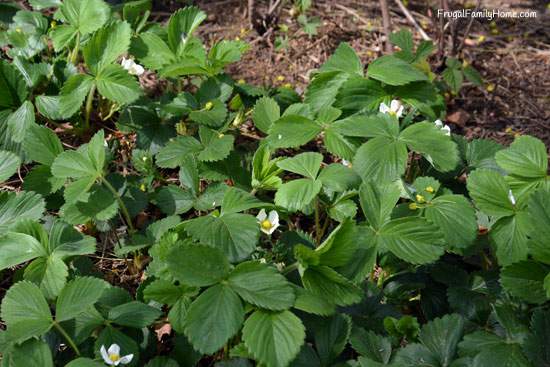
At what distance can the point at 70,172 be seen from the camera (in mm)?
2029

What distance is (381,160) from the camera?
6.77ft

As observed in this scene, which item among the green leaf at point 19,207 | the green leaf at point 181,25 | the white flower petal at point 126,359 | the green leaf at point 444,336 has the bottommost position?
the green leaf at point 444,336

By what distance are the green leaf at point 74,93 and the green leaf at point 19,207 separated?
1.29 feet

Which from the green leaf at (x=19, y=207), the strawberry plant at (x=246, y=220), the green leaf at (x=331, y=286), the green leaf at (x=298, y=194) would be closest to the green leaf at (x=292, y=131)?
the strawberry plant at (x=246, y=220)

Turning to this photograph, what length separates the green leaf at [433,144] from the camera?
81.4 inches

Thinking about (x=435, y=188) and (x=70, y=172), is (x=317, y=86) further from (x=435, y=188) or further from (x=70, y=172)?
(x=70, y=172)

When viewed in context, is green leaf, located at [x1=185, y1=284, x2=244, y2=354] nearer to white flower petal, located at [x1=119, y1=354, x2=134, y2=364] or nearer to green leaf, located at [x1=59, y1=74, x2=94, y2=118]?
white flower petal, located at [x1=119, y1=354, x2=134, y2=364]

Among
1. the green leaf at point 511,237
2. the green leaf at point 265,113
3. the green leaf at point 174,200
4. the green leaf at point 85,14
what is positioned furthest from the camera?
the green leaf at point 85,14

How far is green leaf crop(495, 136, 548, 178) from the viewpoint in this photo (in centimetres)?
200

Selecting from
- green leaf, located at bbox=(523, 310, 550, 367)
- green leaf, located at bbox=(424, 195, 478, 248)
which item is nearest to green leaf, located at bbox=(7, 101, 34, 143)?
green leaf, located at bbox=(424, 195, 478, 248)

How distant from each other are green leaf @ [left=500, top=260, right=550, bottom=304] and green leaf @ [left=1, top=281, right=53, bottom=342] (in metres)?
1.33

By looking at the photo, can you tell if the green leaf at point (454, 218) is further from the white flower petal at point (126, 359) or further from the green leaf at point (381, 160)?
the white flower petal at point (126, 359)

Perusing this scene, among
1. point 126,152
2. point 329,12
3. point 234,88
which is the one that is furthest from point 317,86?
point 329,12

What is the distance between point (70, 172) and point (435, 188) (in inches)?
49.0
